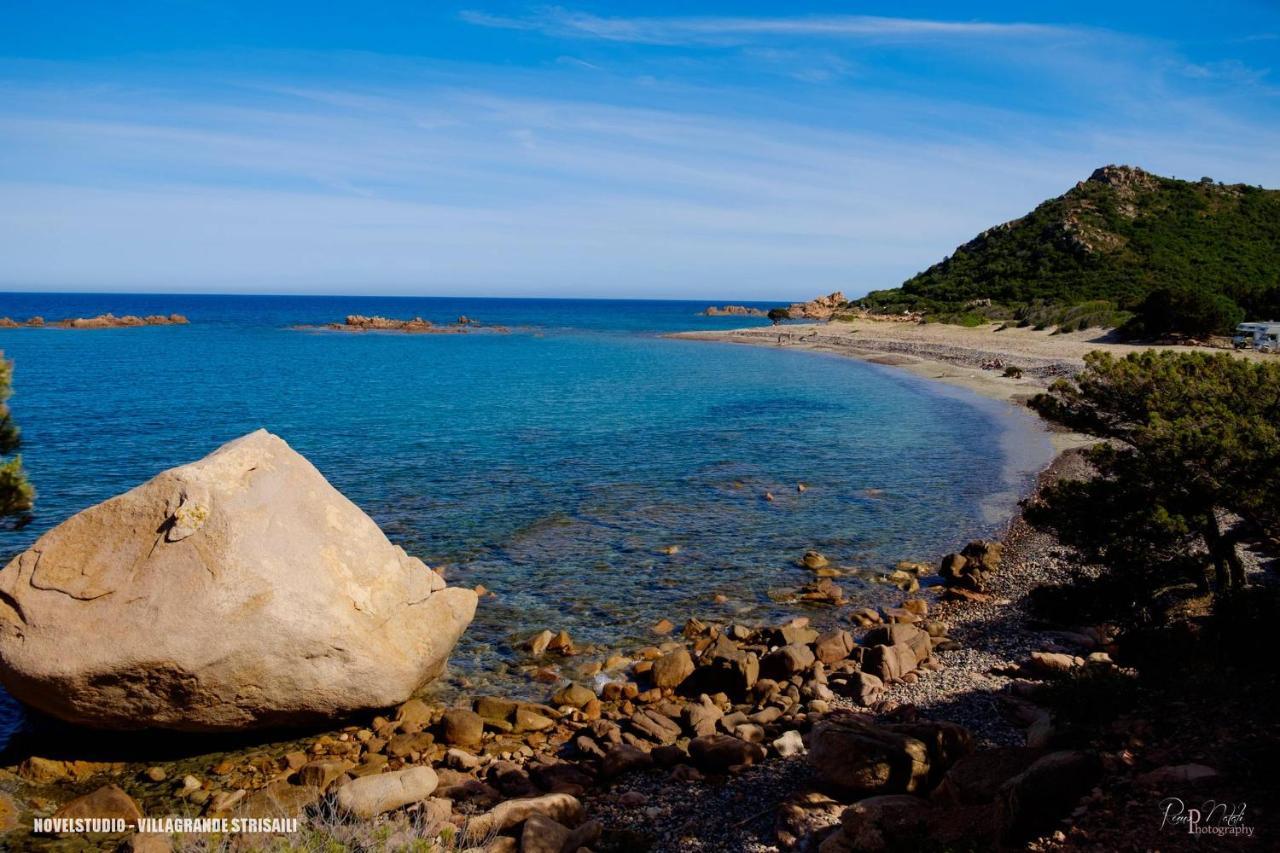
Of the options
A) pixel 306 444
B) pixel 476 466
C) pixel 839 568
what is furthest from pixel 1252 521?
pixel 306 444

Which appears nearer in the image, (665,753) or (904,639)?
(665,753)

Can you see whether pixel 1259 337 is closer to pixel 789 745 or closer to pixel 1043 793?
pixel 789 745

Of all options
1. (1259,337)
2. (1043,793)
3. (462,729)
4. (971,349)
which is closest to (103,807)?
(462,729)

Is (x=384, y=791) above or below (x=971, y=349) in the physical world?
below

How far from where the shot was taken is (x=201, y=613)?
10.7m

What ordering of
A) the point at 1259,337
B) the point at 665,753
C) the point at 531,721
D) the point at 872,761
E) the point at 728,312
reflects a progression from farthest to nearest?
1. the point at 728,312
2. the point at 1259,337
3. the point at 531,721
4. the point at 665,753
5. the point at 872,761

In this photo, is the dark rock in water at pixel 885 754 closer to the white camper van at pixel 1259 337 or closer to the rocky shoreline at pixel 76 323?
the white camper van at pixel 1259 337

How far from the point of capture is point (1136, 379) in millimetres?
12758

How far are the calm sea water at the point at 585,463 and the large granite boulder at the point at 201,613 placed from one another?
2.69 metres

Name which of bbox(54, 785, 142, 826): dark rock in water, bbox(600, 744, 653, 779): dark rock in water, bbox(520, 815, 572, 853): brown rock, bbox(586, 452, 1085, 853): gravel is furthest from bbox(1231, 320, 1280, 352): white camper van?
bbox(54, 785, 142, 826): dark rock in water

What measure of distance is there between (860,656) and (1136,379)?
21.4 ft

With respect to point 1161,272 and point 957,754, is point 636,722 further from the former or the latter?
point 1161,272

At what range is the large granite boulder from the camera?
416 inches

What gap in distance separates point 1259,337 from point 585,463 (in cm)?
4344
